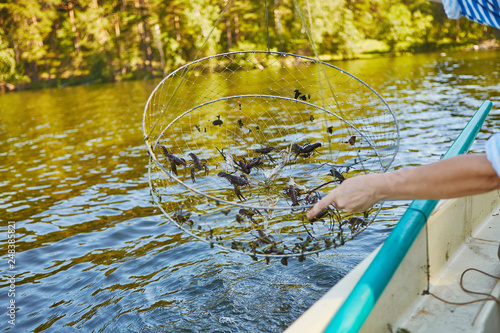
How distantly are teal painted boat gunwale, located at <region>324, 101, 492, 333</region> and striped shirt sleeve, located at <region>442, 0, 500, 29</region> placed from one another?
87cm

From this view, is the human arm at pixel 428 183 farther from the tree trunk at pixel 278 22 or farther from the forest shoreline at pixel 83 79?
the tree trunk at pixel 278 22

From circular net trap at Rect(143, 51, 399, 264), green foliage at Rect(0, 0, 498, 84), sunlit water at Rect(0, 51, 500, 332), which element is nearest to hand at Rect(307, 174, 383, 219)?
circular net trap at Rect(143, 51, 399, 264)

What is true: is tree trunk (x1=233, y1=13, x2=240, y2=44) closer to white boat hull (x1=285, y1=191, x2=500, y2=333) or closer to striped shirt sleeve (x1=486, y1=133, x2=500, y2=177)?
Answer: white boat hull (x1=285, y1=191, x2=500, y2=333)

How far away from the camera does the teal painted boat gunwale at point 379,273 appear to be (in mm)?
1588

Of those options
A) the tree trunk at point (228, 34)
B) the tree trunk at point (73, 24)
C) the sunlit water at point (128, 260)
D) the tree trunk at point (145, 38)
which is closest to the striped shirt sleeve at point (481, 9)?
the sunlit water at point (128, 260)

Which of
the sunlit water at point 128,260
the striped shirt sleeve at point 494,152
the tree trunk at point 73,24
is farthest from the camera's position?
the tree trunk at point 73,24

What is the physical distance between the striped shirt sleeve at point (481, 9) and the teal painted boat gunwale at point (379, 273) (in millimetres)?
867

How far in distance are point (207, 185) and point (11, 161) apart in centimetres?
680

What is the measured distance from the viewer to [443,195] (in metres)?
1.52

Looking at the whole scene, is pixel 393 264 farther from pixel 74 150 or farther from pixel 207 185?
pixel 74 150

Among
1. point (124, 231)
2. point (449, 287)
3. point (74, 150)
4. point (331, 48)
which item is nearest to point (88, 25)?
point (331, 48)

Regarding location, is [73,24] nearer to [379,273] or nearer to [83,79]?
[83,79]

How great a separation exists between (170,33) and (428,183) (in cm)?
3812

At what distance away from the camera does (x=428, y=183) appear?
1.49 meters
